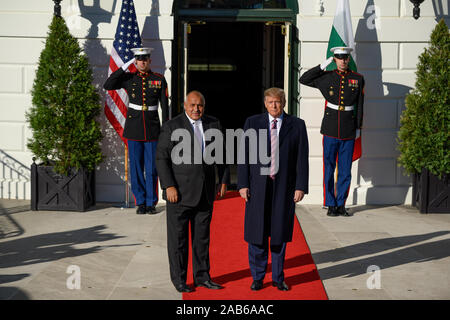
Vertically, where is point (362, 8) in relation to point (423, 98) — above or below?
above

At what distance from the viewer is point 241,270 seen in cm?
618

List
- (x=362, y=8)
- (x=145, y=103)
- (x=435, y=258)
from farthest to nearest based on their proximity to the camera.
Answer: (x=362, y=8), (x=145, y=103), (x=435, y=258)

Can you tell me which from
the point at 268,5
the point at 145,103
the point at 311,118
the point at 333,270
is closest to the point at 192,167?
the point at 333,270

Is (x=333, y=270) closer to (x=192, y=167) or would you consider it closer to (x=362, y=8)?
(x=192, y=167)

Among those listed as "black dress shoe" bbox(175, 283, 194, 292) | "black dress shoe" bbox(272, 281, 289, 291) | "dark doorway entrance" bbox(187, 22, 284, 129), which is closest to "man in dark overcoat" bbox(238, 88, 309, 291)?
"black dress shoe" bbox(272, 281, 289, 291)

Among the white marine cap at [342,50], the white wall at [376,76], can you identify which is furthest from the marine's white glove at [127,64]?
the white marine cap at [342,50]

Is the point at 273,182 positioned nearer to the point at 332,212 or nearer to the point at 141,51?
the point at 332,212

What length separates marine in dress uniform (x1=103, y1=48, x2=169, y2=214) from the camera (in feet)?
28.7

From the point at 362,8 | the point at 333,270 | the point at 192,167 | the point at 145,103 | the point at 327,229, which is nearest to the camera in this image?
the point at 192,167

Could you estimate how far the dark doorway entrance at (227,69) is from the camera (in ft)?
56.6

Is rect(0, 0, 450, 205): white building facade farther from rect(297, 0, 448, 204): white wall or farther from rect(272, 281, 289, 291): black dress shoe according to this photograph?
rect(272, 281, 289, 291): black dress shoe

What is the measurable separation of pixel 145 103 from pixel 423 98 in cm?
376

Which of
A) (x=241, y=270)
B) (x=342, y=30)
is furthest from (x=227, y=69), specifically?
(x=241, y=270)

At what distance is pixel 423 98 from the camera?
8.88 meters
